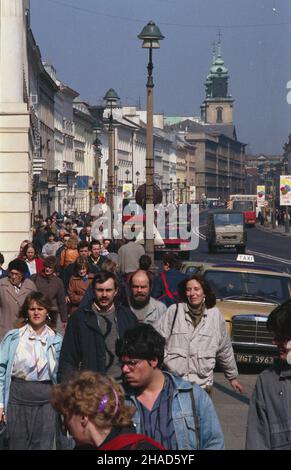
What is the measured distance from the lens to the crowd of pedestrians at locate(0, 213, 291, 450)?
4.82m

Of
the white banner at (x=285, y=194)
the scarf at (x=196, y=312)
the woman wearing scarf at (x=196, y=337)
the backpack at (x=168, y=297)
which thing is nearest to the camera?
the woman wearing scarf at (x=196, y=337)

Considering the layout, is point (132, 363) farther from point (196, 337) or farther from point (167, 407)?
point (196, 337)

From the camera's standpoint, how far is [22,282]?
12578 millimetres

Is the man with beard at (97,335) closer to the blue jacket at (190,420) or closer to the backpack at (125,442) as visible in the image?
the blue jacket at (190,420)

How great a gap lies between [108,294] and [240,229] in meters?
58.7

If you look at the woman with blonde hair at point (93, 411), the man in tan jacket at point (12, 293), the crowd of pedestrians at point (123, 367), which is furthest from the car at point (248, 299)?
the woman with blonde hair at point (93, 411)

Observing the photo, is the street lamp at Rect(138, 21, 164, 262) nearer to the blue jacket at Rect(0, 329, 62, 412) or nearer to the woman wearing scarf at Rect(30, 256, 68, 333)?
the woman wearing scarf at Rect(30, 256, 68, 333)

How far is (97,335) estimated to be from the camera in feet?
27.2

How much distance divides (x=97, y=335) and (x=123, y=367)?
2372 millimetres

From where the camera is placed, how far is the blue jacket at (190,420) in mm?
5750

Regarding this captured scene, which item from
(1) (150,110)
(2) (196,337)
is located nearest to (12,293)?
(2) (196,337)

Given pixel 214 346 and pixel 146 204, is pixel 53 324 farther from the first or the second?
pixel 146 204

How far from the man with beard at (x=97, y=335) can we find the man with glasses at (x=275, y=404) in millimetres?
2373

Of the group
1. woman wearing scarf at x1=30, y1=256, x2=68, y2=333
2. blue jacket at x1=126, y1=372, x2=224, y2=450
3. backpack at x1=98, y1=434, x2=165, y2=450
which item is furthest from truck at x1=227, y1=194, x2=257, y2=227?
backpack at x1=98, y1=434, x2=165, y2=450
